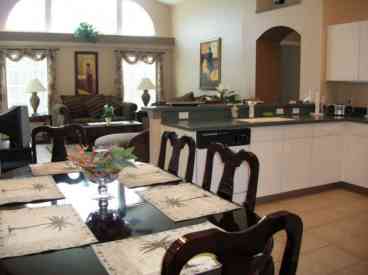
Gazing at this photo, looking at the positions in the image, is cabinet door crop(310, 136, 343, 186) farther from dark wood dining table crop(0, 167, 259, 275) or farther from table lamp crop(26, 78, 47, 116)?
table lamp crop(26, 78, 47, 116)

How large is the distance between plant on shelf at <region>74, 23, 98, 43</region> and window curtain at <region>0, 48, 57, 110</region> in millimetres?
647

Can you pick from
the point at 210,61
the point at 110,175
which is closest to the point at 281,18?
the point at 210,61

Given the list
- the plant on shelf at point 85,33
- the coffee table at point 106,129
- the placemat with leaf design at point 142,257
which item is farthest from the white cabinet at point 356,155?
the plant on shelf at point 85,33

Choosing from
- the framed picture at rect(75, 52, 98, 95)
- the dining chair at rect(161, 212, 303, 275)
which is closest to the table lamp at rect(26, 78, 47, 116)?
the framed picture at rect(75, 52, 98, 95)

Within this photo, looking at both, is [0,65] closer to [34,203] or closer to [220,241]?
[34,203]

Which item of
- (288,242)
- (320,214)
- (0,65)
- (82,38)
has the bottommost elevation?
(320,214)

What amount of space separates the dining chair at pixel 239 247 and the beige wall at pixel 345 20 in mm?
4947

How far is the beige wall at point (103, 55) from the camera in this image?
9422 millimetres

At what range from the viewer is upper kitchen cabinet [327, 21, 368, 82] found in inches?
198

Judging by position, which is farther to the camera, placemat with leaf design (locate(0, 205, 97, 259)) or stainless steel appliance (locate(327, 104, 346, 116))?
stainless steel appliance (locate(327, 104, 346, 116))

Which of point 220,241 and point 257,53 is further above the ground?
point 257,53

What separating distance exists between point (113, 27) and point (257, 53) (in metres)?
4.51

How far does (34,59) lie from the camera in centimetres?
924

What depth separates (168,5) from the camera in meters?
10.6
